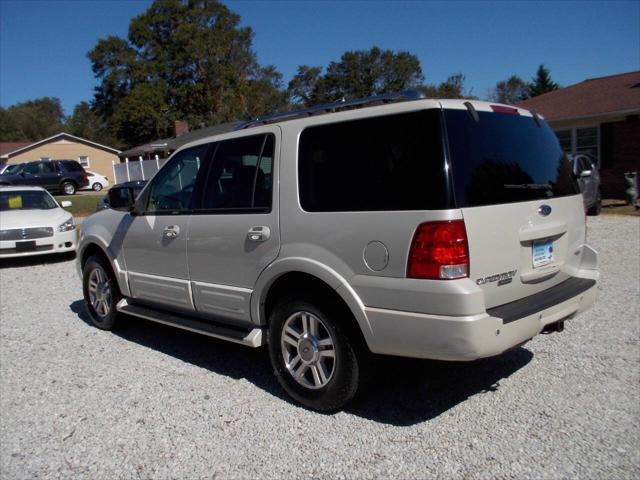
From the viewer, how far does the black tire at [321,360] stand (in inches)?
144

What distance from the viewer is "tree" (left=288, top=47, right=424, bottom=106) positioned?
63906 mm

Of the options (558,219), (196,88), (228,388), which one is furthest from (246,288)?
(196,88)

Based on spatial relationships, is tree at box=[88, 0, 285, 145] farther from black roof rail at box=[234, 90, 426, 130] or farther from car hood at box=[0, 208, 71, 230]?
black roof rail at box=[234, 90, 426, 130]

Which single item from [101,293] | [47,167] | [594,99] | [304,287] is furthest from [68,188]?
[304,287]

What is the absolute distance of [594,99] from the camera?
63.1 feet

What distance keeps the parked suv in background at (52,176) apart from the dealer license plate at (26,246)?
800 inches

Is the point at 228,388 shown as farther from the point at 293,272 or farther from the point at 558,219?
the point at 558,219

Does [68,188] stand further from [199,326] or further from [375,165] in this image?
[375,165]

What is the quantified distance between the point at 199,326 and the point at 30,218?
8027 millimetres

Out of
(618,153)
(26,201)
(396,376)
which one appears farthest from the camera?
(618,153)

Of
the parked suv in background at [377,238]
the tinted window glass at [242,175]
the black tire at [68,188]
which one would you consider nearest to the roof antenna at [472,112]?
the parked suv in background at [377,238]

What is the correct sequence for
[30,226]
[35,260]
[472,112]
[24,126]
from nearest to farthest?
1. [472,112]
2. [30,226]
3. [35,260]
4. [24,126]

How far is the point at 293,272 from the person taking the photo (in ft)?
12.8

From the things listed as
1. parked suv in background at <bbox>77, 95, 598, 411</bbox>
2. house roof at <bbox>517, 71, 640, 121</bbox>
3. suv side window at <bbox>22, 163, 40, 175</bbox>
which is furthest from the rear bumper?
suv side window at <bbox>22, 163, 40, 175</bbox>
